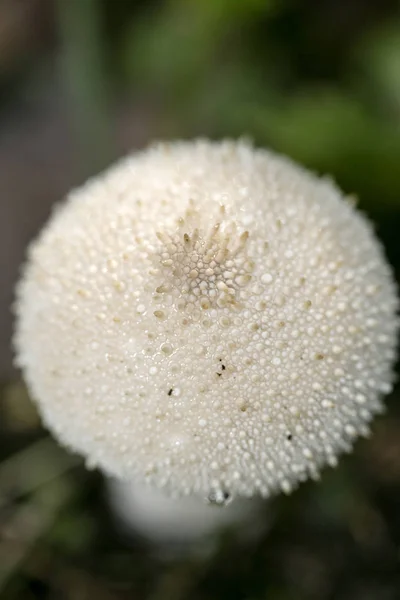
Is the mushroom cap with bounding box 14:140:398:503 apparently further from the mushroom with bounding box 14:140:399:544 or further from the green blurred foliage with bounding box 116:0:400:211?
the green blurred foliage with bounding box 116:0:400:211

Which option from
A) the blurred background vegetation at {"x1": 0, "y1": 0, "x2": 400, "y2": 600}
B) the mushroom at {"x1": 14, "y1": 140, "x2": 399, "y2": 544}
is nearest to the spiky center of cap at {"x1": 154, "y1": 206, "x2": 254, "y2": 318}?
the mushroom at {"x1": 14, "y1": 140, "x2": 399, "y2": 544}

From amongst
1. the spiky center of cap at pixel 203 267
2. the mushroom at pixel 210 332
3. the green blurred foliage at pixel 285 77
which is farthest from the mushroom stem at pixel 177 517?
the green blurred foliage at pixel 285 77

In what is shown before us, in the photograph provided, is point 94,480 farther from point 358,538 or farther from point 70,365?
point 70,365

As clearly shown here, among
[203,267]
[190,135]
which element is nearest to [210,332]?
[203,267]

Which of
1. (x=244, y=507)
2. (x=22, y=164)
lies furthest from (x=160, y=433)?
(x=22, y=164)

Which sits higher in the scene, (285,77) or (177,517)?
(285,77)

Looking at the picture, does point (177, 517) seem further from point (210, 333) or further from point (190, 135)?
point (190, 135)
